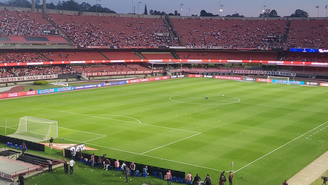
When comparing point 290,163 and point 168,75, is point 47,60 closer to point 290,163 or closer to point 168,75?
point 168,75

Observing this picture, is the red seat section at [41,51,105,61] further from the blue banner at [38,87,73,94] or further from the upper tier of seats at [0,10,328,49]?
the blue banner at [38,87,73,94]

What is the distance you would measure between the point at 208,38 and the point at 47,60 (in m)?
51.4

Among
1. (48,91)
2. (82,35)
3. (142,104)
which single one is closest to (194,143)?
(142,104)

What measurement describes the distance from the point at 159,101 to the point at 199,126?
17624 mm

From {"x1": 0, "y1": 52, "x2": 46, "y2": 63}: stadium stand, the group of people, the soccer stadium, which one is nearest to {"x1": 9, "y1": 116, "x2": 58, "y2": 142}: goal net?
the soccer stadium

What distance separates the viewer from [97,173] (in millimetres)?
27203

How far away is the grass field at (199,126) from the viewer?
30.2m

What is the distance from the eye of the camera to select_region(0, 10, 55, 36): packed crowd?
86.9 m

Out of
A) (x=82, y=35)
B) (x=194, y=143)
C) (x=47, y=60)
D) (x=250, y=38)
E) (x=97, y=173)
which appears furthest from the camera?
(x=250, y=38)

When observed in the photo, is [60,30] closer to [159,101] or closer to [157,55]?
[157,55]

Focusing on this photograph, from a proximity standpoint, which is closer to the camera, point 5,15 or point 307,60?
point 5,15

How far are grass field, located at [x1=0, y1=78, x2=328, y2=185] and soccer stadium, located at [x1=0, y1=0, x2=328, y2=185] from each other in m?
0.15

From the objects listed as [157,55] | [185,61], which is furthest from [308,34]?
[157,55]

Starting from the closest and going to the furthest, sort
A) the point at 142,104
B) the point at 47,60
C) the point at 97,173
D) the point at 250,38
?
1. the point at 97,173
2. the point at 142,104
3. the point at 47,60
4. the point at 250,38
